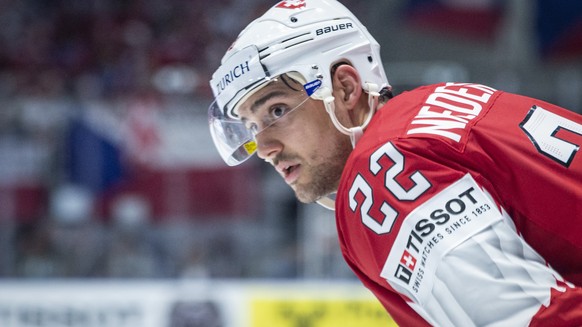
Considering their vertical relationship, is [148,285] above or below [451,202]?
below

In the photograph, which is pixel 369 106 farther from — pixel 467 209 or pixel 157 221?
pixel 157 221

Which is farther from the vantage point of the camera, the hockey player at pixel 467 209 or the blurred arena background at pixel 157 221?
the blurred arena background at pixel 157 221

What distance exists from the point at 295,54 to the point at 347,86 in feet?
0.51

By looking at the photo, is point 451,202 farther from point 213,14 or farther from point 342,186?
point 213,14

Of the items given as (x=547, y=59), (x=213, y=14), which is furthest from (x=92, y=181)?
(x=547, y=59)

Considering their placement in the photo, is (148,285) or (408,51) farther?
(408,51)

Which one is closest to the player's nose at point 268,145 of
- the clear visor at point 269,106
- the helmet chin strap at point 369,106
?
the clear visor at point 269,106

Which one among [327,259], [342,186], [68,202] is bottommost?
[327,259]

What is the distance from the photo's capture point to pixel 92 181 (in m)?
5.72

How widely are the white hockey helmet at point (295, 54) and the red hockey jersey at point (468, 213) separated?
0.40m

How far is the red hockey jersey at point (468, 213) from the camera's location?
57.0 inches

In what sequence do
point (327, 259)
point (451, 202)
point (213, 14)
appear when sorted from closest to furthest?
1. point (451, 202)
2. point (327, 259)
3. point (213, 14)

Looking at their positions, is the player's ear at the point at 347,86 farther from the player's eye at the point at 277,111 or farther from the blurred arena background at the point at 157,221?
the blurred arena background at the point at 157,221

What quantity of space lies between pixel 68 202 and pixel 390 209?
14.9 ft
